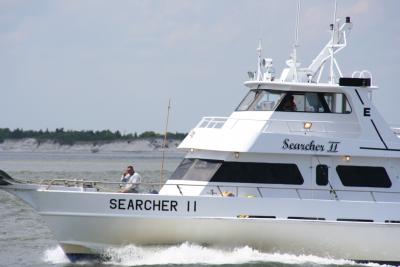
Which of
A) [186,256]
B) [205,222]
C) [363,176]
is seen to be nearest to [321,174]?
[363,176]

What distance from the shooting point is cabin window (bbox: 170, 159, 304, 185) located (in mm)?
20203

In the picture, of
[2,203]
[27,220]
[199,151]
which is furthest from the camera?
[2,203]

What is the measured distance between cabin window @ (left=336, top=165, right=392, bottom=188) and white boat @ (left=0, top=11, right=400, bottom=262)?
0.07 feet

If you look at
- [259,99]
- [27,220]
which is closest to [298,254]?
[259,99]

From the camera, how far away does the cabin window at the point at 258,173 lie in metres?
20.2

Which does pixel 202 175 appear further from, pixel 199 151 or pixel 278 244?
pixel 278 244

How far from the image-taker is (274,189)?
20250 mm

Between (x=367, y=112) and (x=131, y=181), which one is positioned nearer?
(x=131, y=181)

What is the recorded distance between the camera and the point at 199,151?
2080 centimetres

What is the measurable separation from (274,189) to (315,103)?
197 cm

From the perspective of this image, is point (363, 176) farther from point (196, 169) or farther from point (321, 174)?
point (196, 169)

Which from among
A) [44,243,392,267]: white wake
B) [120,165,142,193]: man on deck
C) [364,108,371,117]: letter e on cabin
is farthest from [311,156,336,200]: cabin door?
[120,165,142,193]: man on deck

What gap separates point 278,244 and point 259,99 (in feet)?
9.89

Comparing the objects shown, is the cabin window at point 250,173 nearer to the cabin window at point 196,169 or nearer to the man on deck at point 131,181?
the cabin window at point 196,169
